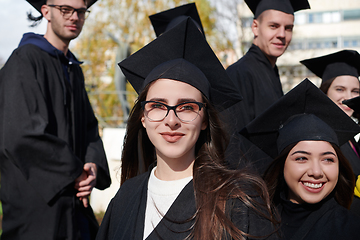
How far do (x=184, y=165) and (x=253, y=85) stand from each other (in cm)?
152

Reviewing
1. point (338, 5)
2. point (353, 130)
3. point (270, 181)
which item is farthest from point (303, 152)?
point (338, 5)

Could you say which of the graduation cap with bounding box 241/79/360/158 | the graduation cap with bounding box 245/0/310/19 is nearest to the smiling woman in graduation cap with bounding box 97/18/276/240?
the graduation cap with bounding box 241/79/360/158

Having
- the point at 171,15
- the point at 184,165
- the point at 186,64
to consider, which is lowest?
the point at 184,165

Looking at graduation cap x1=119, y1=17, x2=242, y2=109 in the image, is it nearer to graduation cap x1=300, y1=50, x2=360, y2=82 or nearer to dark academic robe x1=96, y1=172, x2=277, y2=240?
dark academic robe x1=96, y1=172, x2=277, y2=240

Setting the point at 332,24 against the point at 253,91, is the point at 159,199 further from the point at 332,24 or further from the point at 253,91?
the point at 332,24

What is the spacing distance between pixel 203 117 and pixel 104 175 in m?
1.51

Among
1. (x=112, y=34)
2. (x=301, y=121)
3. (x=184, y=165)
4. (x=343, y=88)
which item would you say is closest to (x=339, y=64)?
(x=343, y=88)

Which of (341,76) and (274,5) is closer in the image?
(274,5)

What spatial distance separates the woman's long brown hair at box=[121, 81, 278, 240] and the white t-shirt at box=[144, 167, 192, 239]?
13cm

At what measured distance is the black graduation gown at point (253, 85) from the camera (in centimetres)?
331

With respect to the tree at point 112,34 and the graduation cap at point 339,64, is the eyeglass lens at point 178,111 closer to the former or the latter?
the graduation cap at point 339,64

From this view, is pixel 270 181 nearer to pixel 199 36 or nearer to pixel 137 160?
pixel 137 160

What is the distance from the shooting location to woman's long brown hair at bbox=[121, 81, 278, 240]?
6.14 ft

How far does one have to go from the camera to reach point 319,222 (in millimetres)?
2486
